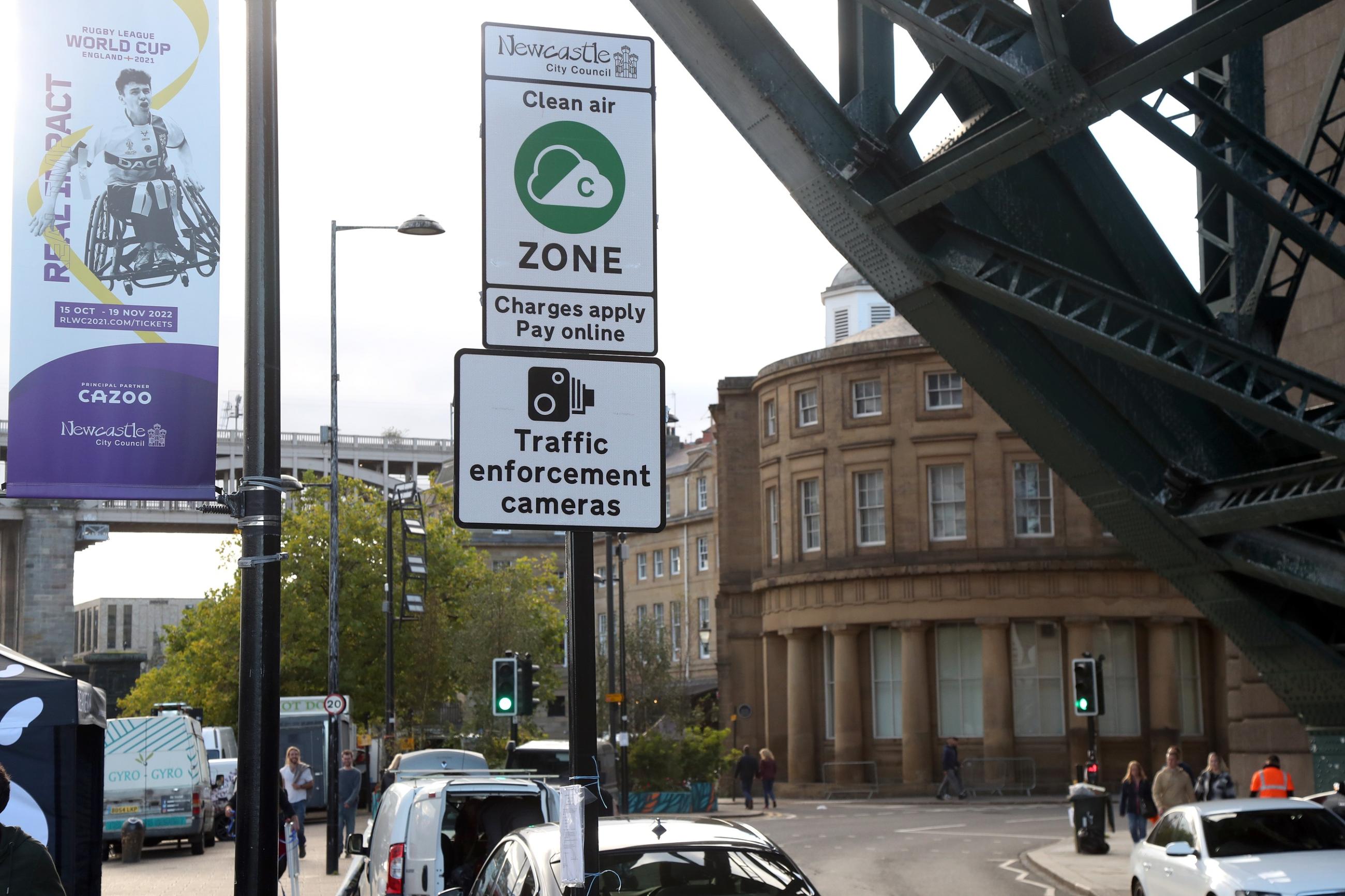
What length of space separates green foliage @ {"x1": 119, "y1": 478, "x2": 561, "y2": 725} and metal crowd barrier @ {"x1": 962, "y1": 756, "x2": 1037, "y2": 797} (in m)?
17.7

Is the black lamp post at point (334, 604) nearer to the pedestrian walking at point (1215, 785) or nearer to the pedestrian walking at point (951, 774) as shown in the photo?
the pedestrian walking at point (1215, 785)

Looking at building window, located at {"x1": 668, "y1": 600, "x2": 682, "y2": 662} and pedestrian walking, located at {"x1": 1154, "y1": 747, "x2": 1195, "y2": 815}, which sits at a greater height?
building window, located at {"x1": 668, "y1": 600, "x2": 682, "y2": 662}

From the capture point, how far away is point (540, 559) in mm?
98625

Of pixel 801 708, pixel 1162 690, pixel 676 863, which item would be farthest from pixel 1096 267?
pixel 801 708

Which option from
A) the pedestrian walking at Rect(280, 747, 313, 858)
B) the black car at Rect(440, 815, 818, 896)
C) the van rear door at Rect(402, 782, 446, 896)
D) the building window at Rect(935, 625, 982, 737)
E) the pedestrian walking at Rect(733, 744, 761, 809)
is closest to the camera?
the black car at Rect(440, 815, 818, 896)

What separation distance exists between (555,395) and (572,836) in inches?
59.5

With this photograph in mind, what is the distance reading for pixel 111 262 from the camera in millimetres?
9172

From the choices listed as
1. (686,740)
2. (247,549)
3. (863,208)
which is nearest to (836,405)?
(686,740)

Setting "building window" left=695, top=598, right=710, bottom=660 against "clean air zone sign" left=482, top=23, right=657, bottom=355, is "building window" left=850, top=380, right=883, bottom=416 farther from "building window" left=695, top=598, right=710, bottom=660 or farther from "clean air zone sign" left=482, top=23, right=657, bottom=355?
"clean air zone sign" left=482, top=23, right=657, bottom=355

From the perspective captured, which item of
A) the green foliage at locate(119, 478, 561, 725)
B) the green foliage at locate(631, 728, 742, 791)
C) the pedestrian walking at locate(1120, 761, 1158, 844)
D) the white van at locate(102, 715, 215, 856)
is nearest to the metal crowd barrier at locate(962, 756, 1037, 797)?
the green foliage at locate(631, 728, 742, 791)

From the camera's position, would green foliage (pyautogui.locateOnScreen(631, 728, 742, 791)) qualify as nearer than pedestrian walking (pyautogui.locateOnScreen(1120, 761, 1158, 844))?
No

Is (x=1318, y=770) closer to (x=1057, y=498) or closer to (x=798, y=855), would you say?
(x=798, y=855)

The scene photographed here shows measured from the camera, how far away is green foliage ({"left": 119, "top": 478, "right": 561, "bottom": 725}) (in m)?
56.8

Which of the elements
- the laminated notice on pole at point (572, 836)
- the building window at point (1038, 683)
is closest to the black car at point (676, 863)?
the laminated notice on pole at point (572, 836)
